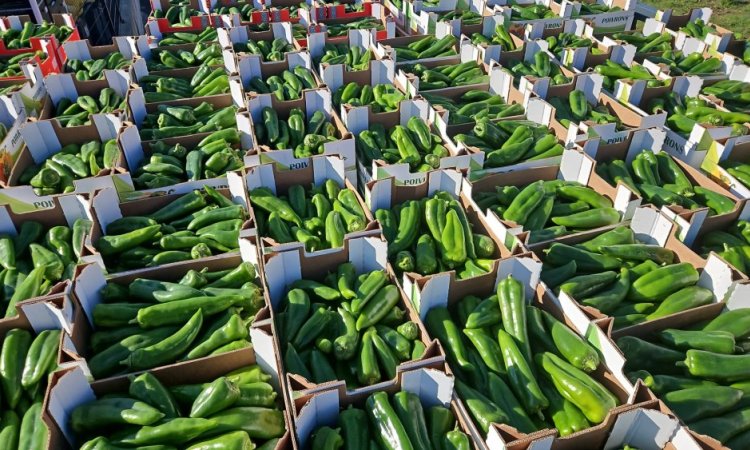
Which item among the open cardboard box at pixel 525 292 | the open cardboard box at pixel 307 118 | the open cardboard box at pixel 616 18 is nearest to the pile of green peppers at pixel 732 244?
the open cardboard box at pixel 525 292

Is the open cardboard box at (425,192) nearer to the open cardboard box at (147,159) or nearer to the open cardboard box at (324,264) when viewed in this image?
the open cardboard box at (324,264)

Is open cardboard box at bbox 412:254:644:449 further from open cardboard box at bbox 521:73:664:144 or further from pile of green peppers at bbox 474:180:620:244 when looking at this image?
open cardboard box at bbox 521:73:664:144

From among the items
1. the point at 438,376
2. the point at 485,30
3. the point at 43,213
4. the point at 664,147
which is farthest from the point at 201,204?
the point at 485,30

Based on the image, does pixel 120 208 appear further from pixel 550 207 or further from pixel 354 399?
pixel 550 207

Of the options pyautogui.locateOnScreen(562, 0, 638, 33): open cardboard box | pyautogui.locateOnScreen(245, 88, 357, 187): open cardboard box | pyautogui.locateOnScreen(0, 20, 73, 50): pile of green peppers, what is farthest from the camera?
pyautogui.locateOnScreen(562, 0, 638, 33): open cardboard box

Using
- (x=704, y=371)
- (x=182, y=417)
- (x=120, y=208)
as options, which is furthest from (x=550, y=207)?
(x=120, y=208)

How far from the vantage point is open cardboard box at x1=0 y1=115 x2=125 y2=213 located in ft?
16.2

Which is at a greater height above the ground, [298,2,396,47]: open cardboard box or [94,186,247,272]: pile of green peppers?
[298,2,396,47]: open cardboard box

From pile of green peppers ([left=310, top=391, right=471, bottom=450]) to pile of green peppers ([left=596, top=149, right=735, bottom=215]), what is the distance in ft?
10.1

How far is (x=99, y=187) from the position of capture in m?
4.98

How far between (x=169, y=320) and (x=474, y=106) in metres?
4.58

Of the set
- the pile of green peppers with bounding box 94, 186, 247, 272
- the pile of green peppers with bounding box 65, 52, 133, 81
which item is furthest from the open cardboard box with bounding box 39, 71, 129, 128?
the pile of green peppers with bounding box 94, 186, 247, 272

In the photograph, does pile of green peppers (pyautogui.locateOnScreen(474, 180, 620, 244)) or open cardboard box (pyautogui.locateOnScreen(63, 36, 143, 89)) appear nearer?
pile of green peppers (pyautogui.locateOnScreen(474, 180, 620, 244))

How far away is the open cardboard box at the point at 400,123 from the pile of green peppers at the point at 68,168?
8.06 feet
